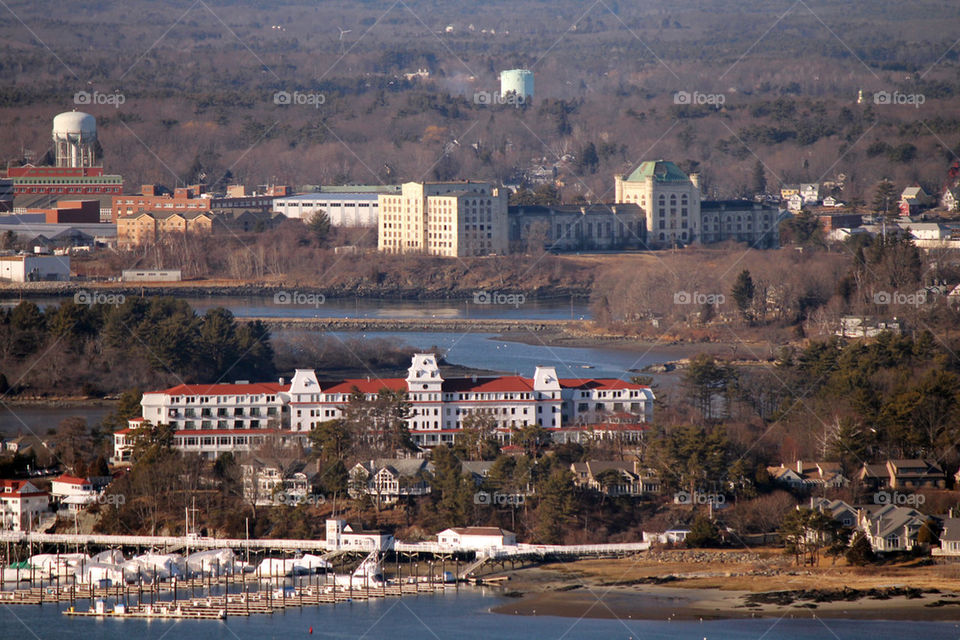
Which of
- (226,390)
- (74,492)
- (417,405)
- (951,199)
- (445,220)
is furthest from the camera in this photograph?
(951,199)

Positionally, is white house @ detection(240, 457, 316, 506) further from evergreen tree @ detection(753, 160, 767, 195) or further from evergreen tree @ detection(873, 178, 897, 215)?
evergreen tree @ detection(753, 160, 767, 195)

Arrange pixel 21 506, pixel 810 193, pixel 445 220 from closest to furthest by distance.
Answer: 1. pixel 21 506
2. pixel 445 220
3. pixel 810 193

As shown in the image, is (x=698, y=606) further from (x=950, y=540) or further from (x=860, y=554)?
(x=950, y=540)

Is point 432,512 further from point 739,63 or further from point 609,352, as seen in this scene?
point 739,63

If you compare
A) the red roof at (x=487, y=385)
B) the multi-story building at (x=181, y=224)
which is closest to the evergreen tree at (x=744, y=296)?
the red roof at (x=487, y=385)

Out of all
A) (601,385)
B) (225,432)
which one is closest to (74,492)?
(225,432)

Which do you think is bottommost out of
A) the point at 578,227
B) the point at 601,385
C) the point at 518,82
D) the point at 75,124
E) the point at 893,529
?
the point at 893,529

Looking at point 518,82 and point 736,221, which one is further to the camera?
point 518,82
